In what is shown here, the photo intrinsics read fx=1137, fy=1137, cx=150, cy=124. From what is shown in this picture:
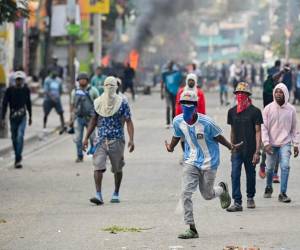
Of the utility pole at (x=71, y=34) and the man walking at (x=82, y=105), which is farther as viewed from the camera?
the utility pole at (x=71, y=34)

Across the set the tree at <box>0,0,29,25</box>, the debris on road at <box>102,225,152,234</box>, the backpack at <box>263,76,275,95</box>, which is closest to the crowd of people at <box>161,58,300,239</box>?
the debris on road at <box>102,225,152,234</box>

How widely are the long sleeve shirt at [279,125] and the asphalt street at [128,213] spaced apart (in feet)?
2.62

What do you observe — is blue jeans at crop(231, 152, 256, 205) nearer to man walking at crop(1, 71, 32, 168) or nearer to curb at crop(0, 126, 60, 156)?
man walking at crop(1, 71, 32, 168)

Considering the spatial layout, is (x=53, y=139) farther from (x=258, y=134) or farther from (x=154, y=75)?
(x=154, y=75)

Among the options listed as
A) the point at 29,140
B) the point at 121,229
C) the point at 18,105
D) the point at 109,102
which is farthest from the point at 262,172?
the point at 29,140

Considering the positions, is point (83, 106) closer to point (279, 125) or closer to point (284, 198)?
point (279, 125)

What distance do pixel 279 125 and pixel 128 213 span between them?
2.51 m

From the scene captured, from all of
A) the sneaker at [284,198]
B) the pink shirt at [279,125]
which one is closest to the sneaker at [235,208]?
the sneaker at [284,198]

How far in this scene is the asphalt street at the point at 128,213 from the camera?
38.0ft

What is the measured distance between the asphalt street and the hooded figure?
1.22 meters

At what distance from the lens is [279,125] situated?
1499 centimetres

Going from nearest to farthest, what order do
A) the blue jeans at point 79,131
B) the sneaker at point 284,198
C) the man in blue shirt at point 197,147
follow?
1. the man in blue shirt at point 197,147
2. the sneaker at point 284,198
3. the blue jeans at point 79,131

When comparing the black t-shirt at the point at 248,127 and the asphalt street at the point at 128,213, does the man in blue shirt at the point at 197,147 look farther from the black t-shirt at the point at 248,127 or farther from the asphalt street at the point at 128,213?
the black t-shirt at the point at 248,127

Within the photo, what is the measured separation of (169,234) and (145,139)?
14.5 meters
